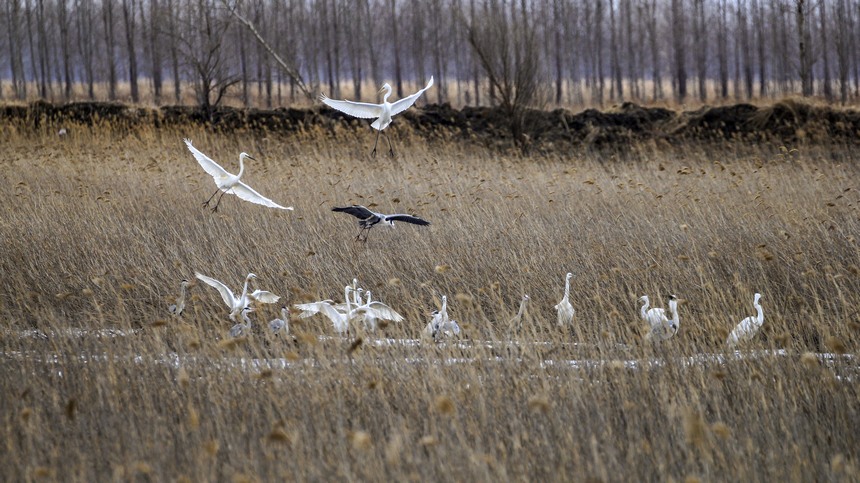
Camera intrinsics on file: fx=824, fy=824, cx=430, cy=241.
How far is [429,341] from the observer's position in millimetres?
4586

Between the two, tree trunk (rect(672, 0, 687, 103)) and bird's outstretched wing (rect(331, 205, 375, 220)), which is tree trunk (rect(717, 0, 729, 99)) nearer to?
tree trunk (rect(672, 0, 687, 103))

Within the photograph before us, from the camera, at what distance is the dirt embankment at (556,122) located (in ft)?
57.9

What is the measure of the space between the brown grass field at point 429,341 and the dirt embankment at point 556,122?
5.79 m

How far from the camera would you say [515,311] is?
20.5 ft

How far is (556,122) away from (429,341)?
1537cm

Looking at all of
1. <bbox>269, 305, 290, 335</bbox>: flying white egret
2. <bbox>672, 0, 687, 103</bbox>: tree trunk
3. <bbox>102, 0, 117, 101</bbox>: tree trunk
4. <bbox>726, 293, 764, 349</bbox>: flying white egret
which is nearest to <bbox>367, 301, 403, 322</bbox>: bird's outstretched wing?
<bbox>269, 305, 290, 335</bbox>: flying white egret

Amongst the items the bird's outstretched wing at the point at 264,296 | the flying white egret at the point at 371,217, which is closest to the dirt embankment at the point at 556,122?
the flying white egret at the point at 371,217

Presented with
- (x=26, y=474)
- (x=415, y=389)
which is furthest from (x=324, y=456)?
(x=26, y=474)

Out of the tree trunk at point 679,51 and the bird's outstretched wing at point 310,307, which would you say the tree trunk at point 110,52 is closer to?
the tree trunk at point 679,51

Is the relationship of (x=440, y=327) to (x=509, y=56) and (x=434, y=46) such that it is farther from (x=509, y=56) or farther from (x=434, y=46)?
(x=434, y=46)

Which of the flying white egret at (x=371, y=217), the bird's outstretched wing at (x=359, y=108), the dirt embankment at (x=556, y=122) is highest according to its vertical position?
the bird's outstretched wing at (x=359, y=108)

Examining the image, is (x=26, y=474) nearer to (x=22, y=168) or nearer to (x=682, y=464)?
(x=682, y=464)

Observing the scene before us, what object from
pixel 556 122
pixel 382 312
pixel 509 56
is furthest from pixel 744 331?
pixel 556 122

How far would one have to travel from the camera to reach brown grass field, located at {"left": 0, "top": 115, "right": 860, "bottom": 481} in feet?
10.9
